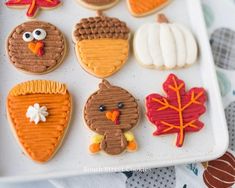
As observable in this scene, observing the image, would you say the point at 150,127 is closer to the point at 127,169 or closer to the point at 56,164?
the point at 127,169

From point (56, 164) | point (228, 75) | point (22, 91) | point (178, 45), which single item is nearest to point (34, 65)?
point (22, 91)

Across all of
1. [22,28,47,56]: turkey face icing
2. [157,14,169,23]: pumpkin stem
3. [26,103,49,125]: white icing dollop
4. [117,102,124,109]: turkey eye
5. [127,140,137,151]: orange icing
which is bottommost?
[127,140,137,151]: orange icing

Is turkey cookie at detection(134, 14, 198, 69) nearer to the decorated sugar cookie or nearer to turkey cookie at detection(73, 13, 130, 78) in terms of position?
turkey cookie at detection(73, 13, 130, 78)

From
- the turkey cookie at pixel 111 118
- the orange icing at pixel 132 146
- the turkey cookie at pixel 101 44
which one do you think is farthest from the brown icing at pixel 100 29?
the orange icing at pixel 132 146

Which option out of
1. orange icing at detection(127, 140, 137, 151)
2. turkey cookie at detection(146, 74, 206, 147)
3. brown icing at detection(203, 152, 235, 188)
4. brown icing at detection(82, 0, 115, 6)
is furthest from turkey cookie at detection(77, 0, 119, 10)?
brown icing at detection(203, 152, 235, 188)

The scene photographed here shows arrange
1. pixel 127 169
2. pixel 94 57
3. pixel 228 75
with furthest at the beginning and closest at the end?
1. pixel 228 75
2. pixel 94 57
3. pixel 127 169

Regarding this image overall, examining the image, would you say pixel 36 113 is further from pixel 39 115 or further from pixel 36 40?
pixel 36 40
